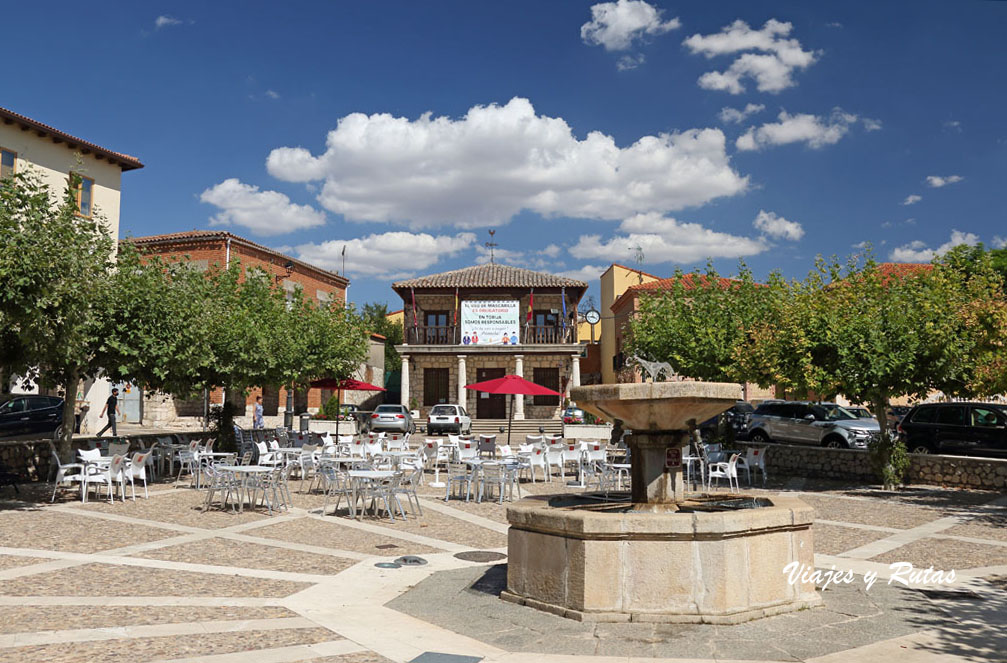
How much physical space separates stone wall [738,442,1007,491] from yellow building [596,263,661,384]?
2768cm

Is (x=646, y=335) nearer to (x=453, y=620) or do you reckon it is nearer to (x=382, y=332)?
(x=453, y=620)

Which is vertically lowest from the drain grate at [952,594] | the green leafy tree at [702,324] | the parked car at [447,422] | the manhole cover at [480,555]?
the manhole cover at [480,555]

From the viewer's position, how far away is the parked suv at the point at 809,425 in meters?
19.2

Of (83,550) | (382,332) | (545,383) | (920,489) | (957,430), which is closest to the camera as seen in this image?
(83,550)

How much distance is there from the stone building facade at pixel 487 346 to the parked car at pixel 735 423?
36.9 feet

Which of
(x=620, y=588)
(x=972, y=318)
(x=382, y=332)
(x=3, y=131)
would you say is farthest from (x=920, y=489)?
(x=382, y=332)

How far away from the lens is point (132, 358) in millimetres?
12867

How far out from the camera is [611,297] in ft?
161

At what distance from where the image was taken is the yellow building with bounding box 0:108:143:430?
2284 cm

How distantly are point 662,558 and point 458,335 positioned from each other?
106 ft

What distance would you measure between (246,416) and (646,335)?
20770 millimetres

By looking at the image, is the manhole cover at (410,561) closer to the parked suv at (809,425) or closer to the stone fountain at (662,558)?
the stone fountain at (662,558)

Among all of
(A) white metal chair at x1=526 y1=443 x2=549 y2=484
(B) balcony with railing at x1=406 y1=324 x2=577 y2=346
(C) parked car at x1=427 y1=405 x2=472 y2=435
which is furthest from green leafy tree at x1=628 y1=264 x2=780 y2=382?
(B) balcony with railing at x1=406 y1=324 x2=577 y2=346

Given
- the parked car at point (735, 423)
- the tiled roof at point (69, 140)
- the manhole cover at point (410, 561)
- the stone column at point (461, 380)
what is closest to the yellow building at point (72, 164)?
the tiled roof at point (69, 140)
